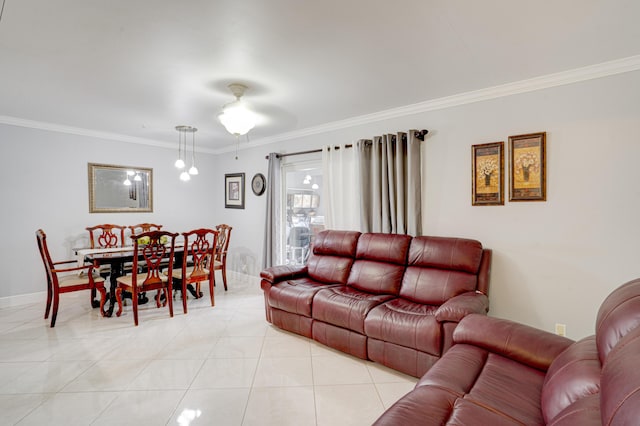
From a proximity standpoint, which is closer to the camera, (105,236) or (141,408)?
(141,408)

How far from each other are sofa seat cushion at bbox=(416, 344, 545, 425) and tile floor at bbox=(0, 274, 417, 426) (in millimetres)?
686

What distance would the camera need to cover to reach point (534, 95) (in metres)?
2.80

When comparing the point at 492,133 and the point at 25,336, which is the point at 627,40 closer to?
the point at 492,133

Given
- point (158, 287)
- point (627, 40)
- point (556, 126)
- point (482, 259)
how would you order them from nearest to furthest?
1. point (627, 40)
2. point (556, 126)
3. point (482, 259)
4. point (158, 287)

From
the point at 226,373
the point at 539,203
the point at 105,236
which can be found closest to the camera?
the point at 226,373

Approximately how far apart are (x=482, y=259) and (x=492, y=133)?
125cm

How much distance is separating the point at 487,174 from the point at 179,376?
3.36 meters

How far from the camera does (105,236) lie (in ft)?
15.7

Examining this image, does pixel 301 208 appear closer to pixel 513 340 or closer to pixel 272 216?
pixel 272 216

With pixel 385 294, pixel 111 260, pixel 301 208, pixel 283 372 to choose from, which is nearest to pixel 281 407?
pixel 283 372

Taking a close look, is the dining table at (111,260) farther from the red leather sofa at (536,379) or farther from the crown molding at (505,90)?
the red leather sofa at (536,379)

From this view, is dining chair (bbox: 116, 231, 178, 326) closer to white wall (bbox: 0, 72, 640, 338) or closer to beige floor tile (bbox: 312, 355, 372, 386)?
white wall (bbox: 0, 72, 640, 338)

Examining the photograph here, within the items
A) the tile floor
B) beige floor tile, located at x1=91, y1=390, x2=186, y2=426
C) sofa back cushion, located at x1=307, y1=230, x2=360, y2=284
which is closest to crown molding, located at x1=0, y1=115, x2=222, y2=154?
the tile floor

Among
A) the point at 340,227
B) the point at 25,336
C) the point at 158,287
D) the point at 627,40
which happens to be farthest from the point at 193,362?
the point at 627,40
